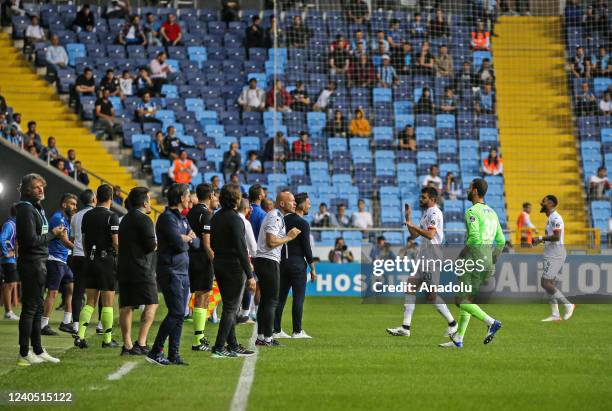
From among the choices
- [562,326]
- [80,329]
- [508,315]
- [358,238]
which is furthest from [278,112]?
[80,329]

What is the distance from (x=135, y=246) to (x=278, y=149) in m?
17.9

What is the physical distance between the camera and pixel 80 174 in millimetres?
27516

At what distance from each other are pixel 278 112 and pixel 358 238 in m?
5.72

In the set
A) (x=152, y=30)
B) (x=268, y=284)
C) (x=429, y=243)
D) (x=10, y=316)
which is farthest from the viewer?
(x=152, y=30)

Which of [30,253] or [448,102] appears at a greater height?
[448,102]

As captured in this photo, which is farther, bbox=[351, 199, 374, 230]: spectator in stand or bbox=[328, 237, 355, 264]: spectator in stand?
bbox=[351, 199, 374, 230]: spectator in stand

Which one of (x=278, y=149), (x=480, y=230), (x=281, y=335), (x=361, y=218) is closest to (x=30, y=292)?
(x=281, y=335)

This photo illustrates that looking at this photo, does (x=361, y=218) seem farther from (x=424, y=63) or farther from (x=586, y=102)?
(x=586, y=102)

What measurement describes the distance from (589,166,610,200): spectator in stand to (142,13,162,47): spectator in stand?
13194mm

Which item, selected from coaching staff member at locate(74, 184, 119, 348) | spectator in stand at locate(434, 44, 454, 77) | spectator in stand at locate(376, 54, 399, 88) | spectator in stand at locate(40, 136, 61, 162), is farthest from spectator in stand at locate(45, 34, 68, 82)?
coaching staff member at locate(74, 184, 119, 348)

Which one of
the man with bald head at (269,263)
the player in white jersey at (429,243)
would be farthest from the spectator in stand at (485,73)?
the man with bald head at (269,263)

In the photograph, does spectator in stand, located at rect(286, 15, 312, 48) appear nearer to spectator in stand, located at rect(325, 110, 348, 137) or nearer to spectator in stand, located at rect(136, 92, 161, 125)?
spectator in stand, located at rect(325, 110, 348, 137)

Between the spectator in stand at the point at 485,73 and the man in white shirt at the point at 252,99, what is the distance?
6486mm

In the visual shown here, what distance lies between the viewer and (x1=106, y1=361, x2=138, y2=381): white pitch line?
11211 mm
